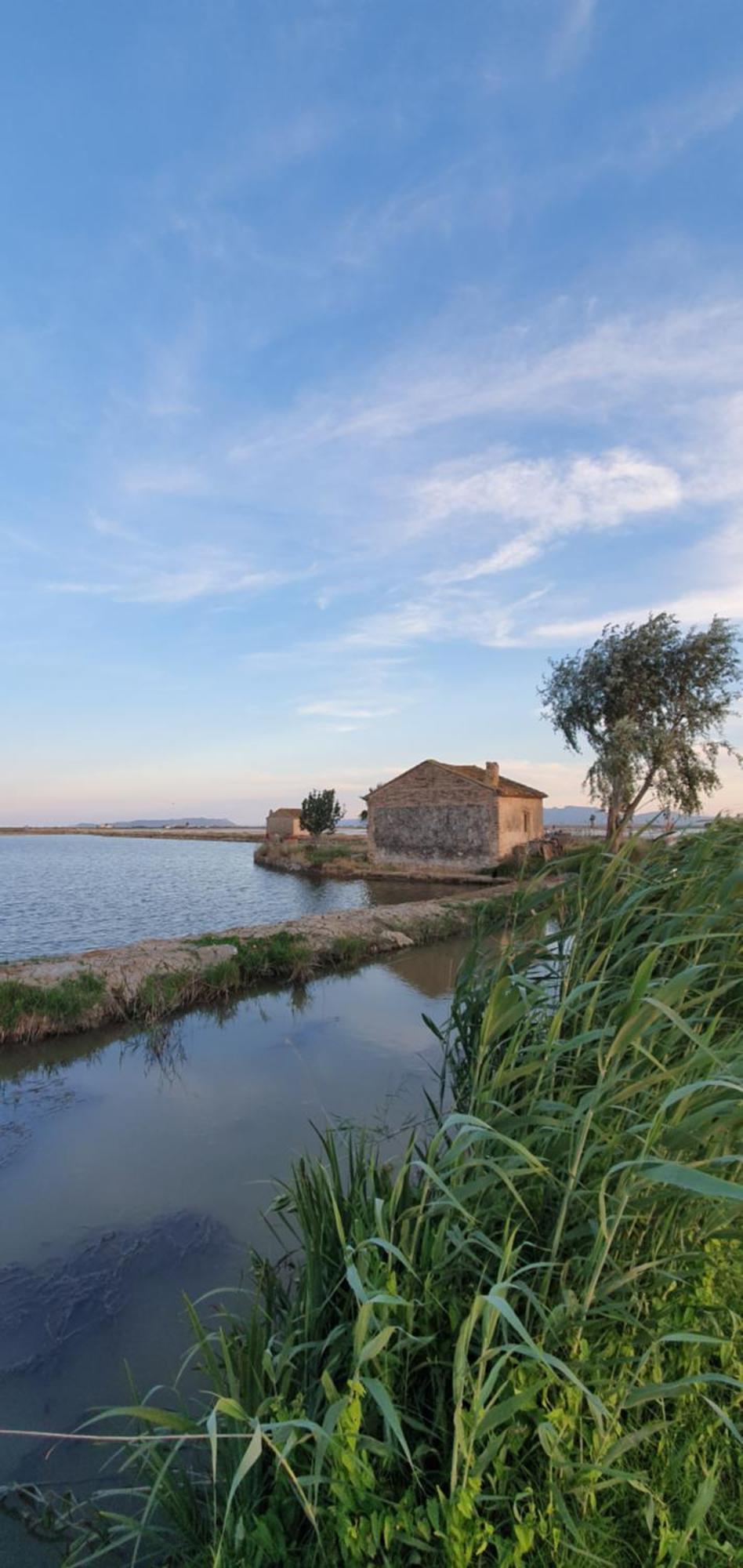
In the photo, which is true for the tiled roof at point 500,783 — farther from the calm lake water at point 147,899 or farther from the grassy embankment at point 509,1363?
the grassy embankment at point 509,1363

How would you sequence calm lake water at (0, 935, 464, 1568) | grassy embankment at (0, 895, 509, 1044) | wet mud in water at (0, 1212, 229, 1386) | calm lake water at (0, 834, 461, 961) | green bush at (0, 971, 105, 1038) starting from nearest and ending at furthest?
calm lake water at (0, 935, 464, 1568) < wet mud in water at (0, 1212, 229, 1386) < green bush at (0, 971, 105, 1038) < grassy embankment at (0, 895, 509, 1044) < calm lake water at (0, 834, 461, 961)

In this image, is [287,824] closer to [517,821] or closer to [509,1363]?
[517,821]

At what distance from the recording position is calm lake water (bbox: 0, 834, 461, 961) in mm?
17578

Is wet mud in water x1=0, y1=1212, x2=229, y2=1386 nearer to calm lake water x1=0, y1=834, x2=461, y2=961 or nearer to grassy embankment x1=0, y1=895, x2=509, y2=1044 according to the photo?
grassy embankment x1=0, y1=895, x2=509, y2=1044

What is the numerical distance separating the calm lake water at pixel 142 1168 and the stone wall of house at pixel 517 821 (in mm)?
23372

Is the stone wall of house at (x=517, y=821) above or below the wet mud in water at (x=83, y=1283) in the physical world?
above

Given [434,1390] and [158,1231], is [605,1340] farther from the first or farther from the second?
[158,1231]

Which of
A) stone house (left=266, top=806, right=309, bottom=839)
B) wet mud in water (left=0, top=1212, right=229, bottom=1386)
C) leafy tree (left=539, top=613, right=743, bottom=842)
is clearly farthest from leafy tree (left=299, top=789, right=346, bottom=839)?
wet mud in water (left=0, top=1212, right=229, bottom=1386)

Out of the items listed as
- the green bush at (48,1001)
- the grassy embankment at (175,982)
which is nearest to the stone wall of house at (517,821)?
the grassy embankment at (175,982)

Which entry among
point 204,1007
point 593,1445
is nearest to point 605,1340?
point 593,1445

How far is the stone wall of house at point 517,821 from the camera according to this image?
33.4 meters

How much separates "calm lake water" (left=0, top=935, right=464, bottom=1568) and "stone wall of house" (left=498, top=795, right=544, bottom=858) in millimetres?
23372

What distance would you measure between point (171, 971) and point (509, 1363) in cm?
1015

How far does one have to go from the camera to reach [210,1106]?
6883mm
